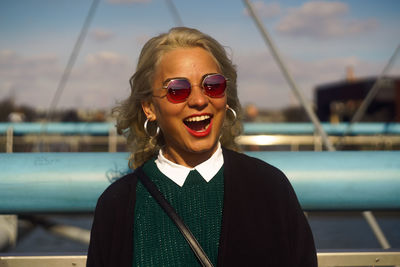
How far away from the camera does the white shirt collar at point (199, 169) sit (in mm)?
1507

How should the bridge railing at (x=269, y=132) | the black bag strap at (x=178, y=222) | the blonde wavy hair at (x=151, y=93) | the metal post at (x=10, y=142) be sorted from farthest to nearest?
the bridge railing at (x=269, y=132)
the metal post at (x=10, y=142)
the blonde wavy hair at (x=151, y=93)
the black bag strap at (x=178, y=222)

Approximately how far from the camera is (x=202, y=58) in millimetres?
1521

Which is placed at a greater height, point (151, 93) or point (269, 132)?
point (151, 93)

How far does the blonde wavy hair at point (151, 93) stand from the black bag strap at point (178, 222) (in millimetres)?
183

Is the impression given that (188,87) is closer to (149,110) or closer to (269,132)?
(149,110)

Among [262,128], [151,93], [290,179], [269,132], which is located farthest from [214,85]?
[269,132]

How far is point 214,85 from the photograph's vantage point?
1461mm

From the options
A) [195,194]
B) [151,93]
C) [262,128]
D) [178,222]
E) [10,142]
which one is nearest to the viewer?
[178,222]

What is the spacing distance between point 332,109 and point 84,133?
1659 inches

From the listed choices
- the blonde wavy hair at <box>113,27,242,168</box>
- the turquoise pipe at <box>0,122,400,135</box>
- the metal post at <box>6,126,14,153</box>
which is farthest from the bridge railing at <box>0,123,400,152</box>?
the blonde wavy hair at <box>113,27,242,168</box>

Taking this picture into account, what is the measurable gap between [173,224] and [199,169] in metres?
0.19

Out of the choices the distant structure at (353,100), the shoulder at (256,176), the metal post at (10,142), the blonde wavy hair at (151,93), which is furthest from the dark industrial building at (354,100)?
the shoulder at (256,176)

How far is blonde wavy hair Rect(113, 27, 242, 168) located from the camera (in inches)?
61.9

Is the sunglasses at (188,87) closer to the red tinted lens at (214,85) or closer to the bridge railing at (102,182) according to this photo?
the red tinted lens at (214,85)
